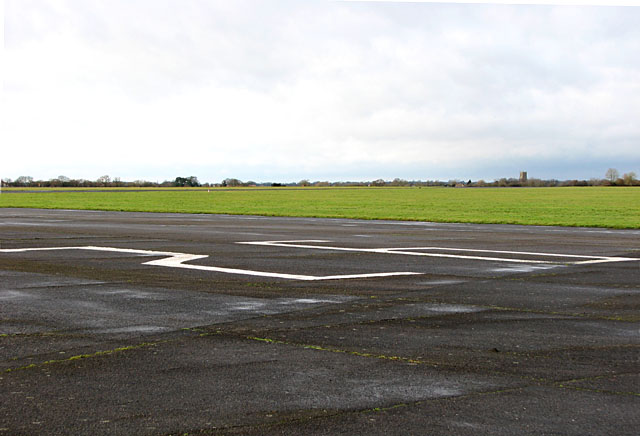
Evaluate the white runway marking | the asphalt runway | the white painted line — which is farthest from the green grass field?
the asphalt runway

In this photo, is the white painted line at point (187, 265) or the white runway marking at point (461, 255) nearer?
the white painted line at point (187, 265)

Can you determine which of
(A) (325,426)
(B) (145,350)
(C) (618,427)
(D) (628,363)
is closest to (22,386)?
(B) (145,350)

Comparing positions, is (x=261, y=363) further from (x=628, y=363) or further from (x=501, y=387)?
(x=628, y=363)

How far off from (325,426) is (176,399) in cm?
126

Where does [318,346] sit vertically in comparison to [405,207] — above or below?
above

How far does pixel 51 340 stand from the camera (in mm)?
6895

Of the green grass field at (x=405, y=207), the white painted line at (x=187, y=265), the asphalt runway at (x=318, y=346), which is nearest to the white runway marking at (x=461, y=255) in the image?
Result: the asphalt runway at (x=318, y=346)

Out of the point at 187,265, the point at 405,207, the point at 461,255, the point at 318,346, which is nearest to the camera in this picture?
the point at 318,346

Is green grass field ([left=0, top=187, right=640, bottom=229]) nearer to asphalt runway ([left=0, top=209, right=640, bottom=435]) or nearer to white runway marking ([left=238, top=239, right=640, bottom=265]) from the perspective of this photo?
white runway marking ([left=238, top=239, right=640, bottom=265])

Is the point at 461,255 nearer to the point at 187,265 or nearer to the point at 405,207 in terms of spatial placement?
the point at 187,265

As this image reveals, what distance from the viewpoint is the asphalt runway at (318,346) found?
4.74 m

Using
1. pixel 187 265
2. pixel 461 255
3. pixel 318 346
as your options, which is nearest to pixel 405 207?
pixel 461 255

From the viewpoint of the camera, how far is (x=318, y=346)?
6.70m

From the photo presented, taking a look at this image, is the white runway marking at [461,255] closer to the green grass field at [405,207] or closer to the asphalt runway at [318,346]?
the asphalt runway at [318,346]
